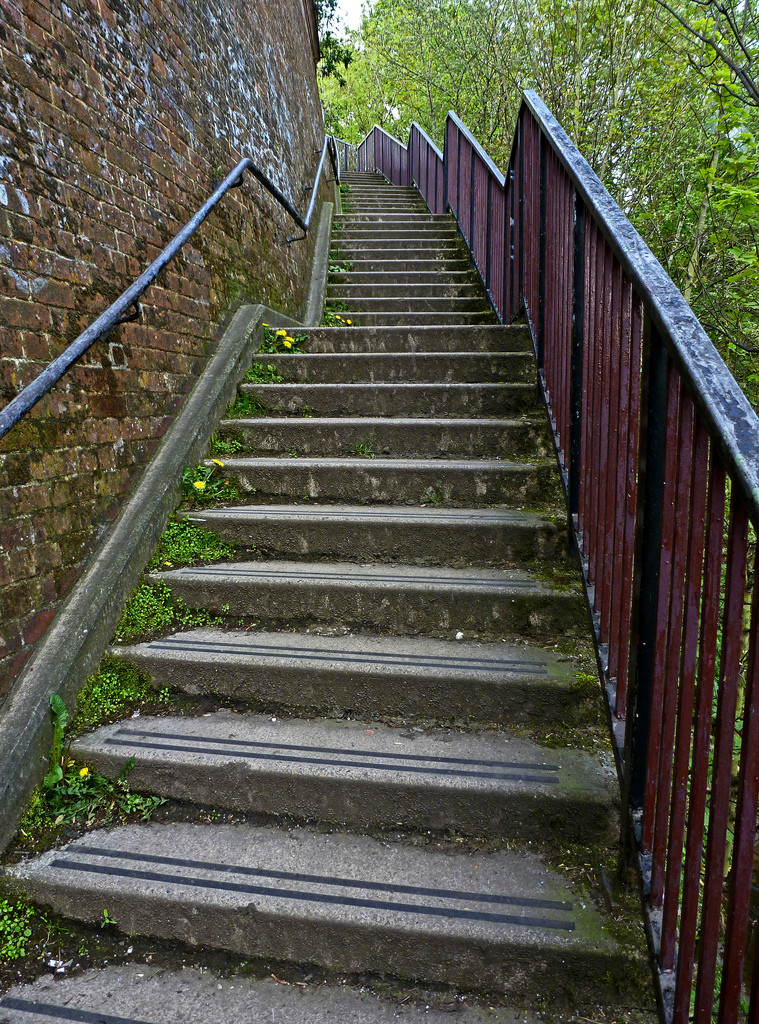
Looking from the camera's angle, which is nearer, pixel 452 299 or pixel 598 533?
pixel 598 533

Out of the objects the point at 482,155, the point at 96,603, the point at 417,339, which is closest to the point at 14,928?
the point at 96,603

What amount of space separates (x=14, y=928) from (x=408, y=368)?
8.81 ft

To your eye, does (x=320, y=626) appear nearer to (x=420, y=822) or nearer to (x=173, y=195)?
(x=420, y=822)

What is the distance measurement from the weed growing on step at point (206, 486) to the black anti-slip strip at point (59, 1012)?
1.64 m

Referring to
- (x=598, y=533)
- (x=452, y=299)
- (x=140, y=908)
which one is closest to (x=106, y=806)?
(x=140, y=908)

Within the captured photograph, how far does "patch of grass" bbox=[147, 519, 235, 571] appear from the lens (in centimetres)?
227

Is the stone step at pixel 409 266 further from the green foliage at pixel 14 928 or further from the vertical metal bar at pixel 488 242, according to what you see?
the green foliage at pixel 14 928

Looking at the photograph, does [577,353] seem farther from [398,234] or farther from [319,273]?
[398,234]

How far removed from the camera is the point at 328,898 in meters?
1.34

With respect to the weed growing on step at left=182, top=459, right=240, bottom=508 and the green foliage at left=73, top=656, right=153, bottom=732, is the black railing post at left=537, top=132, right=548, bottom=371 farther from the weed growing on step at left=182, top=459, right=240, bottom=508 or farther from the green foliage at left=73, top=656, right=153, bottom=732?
the green foliage at left=73, top=656, right=153, bottom=732

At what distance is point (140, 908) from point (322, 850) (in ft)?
1.45

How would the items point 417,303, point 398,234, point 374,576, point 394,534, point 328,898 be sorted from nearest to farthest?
point 328,898, point 374,576, point 394,534, point 417,303, point 398,234

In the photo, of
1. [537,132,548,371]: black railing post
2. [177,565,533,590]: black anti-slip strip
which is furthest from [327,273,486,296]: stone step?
[177,565,533,590]: black anti-slip strip

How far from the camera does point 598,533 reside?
Result: 157cm
